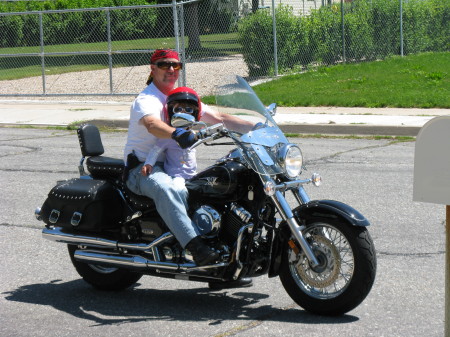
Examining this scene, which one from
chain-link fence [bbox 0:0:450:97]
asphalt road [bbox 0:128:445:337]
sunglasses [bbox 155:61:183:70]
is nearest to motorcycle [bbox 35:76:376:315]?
asphalt road [bbox 0:128:445:337]

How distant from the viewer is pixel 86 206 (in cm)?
581

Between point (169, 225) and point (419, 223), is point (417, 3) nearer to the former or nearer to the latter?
point (419, 223)

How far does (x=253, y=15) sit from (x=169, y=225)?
57.9 ft

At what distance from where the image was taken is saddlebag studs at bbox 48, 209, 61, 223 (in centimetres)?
595

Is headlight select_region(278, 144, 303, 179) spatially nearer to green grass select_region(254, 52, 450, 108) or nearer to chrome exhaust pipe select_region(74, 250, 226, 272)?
chrome exhaust pipe select_region(74, 250, 226, 272)

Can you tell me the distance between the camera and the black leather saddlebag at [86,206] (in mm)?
5793

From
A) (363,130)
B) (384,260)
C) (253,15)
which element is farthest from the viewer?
(253,15)

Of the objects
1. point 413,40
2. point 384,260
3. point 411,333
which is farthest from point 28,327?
point 413,40

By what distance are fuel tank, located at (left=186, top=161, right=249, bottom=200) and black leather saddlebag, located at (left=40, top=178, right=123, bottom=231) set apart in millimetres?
704

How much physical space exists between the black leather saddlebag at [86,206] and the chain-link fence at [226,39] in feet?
45.1

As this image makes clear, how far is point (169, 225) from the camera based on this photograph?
543 cm

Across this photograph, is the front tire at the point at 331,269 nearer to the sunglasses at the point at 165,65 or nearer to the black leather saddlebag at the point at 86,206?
the black leather saddlebag at the point at 86,206

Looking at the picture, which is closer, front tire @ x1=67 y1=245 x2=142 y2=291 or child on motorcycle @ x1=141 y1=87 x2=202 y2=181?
child on motorcycle @ x1=141 y1=87 x2=202 y2=181

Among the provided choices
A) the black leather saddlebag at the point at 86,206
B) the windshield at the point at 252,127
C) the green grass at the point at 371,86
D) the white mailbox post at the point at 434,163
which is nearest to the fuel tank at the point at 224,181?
the windshield at the point at 252,127
